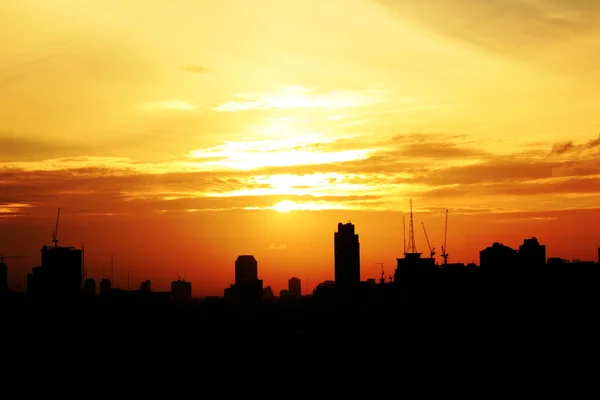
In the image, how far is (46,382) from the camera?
14575 cm

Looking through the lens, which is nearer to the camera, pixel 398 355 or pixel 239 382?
pixel 239 382

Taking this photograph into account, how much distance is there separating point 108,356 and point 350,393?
91552mm

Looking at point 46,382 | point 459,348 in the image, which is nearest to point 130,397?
point 46,382

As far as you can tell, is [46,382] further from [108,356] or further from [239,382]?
[108,356]

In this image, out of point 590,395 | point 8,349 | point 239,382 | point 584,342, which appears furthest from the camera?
point 8,349

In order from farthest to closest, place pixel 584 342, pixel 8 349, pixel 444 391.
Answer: pixel 8 349 → pixel 584 342 → pixel 444 391

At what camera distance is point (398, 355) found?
187 meters

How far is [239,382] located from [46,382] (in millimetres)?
38073

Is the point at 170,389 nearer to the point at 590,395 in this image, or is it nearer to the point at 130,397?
the point at 130,397

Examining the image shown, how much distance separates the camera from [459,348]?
184500 millimetres

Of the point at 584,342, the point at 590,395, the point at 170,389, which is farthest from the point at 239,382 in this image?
the point at 584,342

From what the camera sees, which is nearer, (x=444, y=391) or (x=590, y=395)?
(x=590, y=395)

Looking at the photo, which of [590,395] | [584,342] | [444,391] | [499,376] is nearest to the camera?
[590,395]

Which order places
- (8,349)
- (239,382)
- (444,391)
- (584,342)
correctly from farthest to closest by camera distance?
(8,349), (584,342), (239,382), (444,391)
